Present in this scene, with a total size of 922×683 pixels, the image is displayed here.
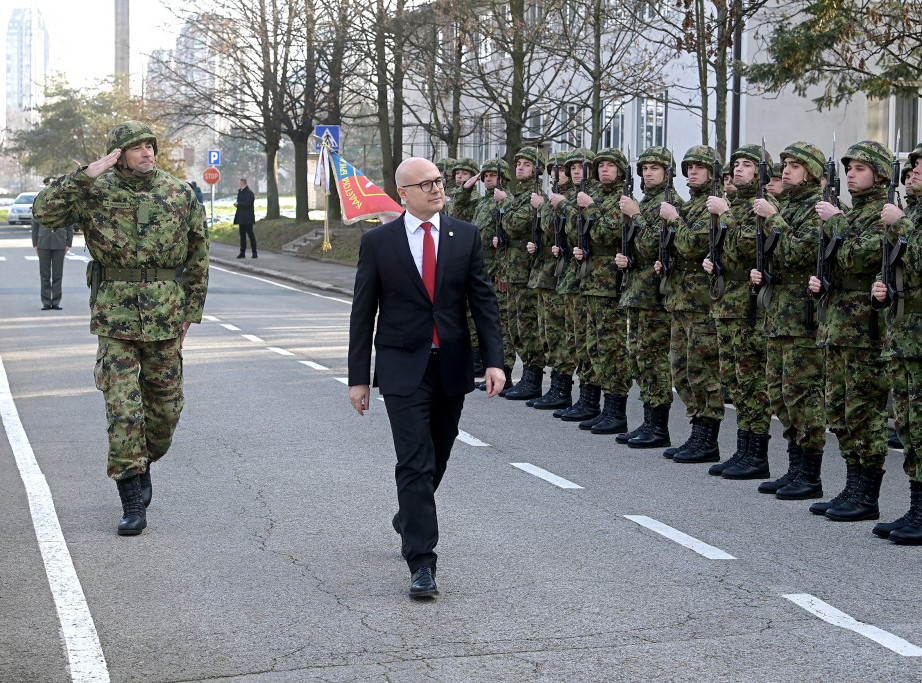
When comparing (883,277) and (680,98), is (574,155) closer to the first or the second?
(883,277)

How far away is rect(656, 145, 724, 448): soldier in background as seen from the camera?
9.86 m

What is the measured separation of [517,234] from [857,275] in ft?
17.3

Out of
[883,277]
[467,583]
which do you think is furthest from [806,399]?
[467,583]

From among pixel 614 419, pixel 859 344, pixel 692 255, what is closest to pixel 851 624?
pixel 859 344

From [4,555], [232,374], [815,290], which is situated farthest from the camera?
[232,374]

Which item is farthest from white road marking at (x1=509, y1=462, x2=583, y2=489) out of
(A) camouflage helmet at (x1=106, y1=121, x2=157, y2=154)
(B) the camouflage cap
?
(B) the camouflage cap

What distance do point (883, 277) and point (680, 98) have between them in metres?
23.2

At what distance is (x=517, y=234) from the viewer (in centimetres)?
1302

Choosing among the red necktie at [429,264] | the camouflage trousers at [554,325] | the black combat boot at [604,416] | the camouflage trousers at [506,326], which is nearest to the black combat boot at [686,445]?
the black combat boot at [604,416]

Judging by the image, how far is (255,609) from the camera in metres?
6.04

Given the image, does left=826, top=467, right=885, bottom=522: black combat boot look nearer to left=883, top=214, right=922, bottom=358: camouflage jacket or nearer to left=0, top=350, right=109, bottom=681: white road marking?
left=883, top=214, right=922, bottom=358: camouflage jacket

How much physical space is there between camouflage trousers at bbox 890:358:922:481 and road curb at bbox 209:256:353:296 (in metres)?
20.8

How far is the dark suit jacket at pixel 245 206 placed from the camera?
126 feet

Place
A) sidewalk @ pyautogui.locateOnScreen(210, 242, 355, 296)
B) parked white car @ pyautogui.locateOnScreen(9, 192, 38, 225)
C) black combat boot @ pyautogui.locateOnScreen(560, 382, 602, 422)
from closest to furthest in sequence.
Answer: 1. black combat boot @ pyautogui.locateOnScreen(560, 382, 602, 422)
2. sidewalk @ pyautogui.locateOnScreen(210, 242, 355, 296)
3. parked white car @ pyautogui.locateOnScreen(9, 192, 38, 225)
